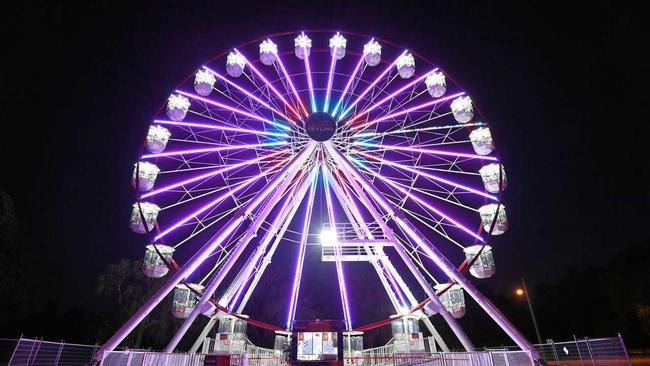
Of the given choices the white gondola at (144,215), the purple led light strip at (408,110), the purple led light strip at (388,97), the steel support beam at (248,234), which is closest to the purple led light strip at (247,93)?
the steel support beam at (248,234)

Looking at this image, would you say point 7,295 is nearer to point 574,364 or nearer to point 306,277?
point 574,364

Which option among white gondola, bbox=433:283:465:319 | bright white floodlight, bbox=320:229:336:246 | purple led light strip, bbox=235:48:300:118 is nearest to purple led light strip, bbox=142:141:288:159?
purple led light strip, bbox=235:48:300:118

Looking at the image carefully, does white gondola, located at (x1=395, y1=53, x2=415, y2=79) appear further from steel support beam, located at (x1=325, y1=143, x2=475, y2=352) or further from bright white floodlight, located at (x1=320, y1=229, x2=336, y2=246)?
bright white floodlight, located at (x1=320, y1=229, x2=336, y2=246)

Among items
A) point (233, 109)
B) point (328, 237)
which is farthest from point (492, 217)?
point (233, 109)

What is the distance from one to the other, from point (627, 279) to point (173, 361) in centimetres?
3852

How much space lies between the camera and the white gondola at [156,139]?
1647 cm

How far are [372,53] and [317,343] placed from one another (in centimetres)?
1260

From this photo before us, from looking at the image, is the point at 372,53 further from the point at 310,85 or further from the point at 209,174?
the point at 209,174

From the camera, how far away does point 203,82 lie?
1717 centimetres

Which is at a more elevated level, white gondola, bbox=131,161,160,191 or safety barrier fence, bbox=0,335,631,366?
white gondola, bbox=131,161,160,191

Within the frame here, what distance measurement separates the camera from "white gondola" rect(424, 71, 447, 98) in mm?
17562

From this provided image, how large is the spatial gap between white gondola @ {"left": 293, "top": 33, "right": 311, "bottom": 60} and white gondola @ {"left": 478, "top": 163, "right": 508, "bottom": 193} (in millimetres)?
9548

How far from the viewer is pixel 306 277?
5356cm

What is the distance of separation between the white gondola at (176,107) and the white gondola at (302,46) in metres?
5.68
